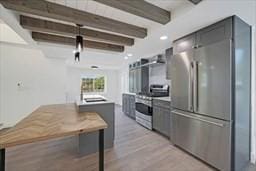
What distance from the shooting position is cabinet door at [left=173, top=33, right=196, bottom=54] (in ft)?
8.55

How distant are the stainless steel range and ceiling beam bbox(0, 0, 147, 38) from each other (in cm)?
228

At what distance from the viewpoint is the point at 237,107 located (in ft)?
6.67

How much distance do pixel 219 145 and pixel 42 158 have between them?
3027 millimetres

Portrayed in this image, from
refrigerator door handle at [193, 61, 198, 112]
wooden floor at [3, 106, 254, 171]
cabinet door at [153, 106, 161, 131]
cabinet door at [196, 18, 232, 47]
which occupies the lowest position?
wooden floor at [3, 106, 254, 171]

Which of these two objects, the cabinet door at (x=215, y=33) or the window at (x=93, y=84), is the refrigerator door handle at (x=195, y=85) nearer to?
the cabinet door at (x=215, y=33)

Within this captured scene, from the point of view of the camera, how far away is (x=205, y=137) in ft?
7.56

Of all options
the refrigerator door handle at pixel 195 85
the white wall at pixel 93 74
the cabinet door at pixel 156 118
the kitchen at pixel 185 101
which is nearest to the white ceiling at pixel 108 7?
the kitchen at pixel 185 101

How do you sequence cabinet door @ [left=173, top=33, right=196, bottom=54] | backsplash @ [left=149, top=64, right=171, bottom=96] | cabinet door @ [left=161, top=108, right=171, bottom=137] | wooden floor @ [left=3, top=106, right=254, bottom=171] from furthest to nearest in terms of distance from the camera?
backsplash @ [left=149, top=64, right=171, bottom=96] → cabinet door @ [left=161, top=108, right=171, bottom=137] → cabinet door @ [left=173, top=33, right=196, bottom=54] → wooden floor @ [left=3, top=106, right=254, bottom=171]

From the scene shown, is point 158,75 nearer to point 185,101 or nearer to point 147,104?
point 147,104

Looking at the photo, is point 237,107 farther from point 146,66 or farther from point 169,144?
point 146,66

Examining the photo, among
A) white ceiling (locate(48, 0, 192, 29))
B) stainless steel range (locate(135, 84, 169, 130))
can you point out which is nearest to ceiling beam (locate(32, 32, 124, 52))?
white ceiling (locate(48, 0, 192, 29))

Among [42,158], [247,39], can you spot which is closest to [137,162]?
[42,158]

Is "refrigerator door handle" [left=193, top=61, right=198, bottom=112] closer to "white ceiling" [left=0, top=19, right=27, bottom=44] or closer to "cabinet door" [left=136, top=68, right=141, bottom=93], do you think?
"cabinet door" [left=136, top=68, right=141, bottom=93]

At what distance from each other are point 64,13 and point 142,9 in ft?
3.65
